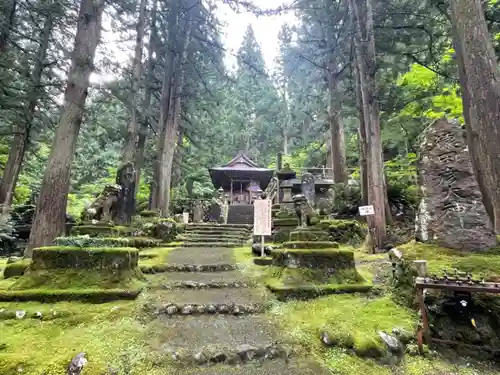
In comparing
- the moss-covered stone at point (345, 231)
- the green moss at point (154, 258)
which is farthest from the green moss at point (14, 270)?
the moss-covered stone at point (345, 231)

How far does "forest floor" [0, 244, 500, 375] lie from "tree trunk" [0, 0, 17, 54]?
8.57 m

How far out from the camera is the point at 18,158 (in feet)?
32.8

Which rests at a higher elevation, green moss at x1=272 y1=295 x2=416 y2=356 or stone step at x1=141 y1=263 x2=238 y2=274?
stone step at x1=141 y1=263 x2=238 y2=274

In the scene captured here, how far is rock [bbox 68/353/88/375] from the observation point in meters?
2.19

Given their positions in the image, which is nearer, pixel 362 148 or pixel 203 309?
pixel 203 309

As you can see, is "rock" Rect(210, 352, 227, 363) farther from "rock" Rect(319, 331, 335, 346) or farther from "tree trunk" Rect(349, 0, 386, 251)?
"tree trunk" Rect(349, 0, 386, 251)

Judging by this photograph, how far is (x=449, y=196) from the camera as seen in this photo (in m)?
4.77

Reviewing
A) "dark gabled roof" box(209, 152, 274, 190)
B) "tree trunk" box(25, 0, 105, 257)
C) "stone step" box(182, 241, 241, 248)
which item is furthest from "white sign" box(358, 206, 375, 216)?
"dark gabled roof" box(209, 152, 274, 190)

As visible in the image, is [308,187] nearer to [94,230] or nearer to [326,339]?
[94,230]

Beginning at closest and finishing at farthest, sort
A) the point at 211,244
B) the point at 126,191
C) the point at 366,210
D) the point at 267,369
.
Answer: the point at 267,369, the point at 366,210, the point at 126,191, the point at 211,244

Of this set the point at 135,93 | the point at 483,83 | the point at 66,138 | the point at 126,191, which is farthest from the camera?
the point at 135,93

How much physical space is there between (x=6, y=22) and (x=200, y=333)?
32.8ft

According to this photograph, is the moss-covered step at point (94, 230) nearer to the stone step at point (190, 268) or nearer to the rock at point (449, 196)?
the stone step at point (190, 268)

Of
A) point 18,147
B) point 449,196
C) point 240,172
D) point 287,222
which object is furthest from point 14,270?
point 240,172
